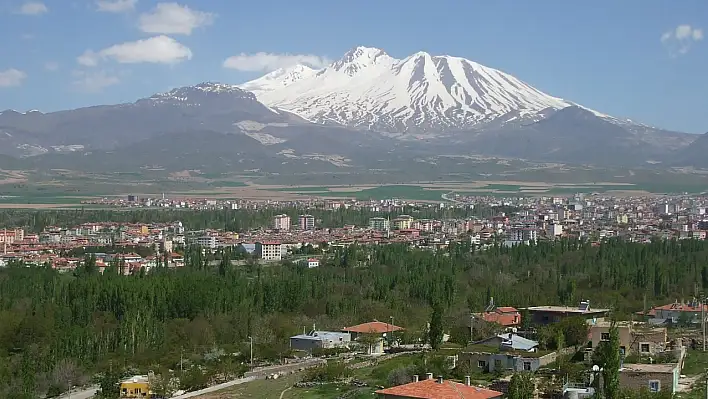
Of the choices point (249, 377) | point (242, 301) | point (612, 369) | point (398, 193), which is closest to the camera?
point (612, 369)

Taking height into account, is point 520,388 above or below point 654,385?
above

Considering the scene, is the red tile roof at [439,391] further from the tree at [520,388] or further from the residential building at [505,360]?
the residential building at [505,360]

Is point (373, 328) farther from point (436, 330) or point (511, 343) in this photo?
point (511, 343)

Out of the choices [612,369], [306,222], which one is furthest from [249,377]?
[306,222]

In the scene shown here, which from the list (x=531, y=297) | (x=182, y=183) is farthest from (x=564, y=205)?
(x=531, y=297)

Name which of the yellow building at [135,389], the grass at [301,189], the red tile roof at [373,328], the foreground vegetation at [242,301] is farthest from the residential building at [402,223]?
the yellow building at [135,389]

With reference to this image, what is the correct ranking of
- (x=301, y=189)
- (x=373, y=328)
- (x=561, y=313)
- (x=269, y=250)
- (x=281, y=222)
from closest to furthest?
(x=561, y=313) → (x=373, y=328) → (x=269, y=250) → (x=281, y=222) → (x=301, y=189)
